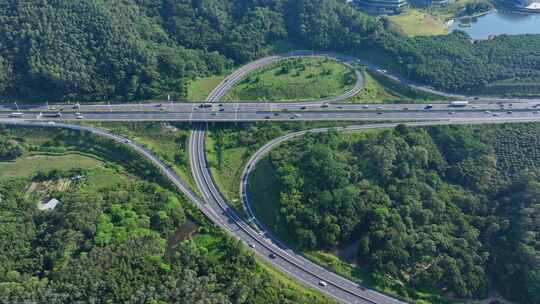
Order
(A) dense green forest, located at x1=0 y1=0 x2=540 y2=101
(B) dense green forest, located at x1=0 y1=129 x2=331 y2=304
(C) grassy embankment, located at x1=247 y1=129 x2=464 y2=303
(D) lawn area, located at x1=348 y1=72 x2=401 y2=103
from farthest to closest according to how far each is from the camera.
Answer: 1. (D) lawn area, located at x1=348 y1=72 x2=401 y2=103
2. (A) dense green forest, located at x1=0 y1=0 x2=540 y2=101
3. (C) grassy embankment, located at x1=247 y1=129 x2=464 y2=303
4. (B) dense green forest, located at x1=0 y1=129 x2=331 y2=304

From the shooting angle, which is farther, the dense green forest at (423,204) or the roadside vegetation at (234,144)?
the roadside vegetation at (234,144)

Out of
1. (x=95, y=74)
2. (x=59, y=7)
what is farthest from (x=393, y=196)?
(x=59, y=7)

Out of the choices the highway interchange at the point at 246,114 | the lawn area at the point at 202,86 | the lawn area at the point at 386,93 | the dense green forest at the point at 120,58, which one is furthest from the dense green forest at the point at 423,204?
the lawn area at the point at 202,86

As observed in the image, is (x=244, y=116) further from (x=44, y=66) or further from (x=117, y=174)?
(x=44, y=66)

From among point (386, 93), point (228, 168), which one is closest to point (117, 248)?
point (228, 168)

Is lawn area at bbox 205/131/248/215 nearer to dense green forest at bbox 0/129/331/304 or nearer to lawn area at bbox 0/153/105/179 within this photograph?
dense green forest at bbox 0/129/331/304

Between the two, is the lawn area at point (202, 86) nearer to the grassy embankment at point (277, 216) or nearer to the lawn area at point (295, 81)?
the lawn area at point (295, 81)

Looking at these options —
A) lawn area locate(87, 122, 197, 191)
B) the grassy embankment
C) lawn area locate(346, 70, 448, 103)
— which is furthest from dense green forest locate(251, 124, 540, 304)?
lawn area locate(87, 122, 197, 191)
